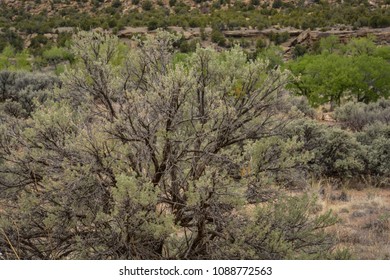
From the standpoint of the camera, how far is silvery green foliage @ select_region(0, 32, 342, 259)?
4250 millimetres

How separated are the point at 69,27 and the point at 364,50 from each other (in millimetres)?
32493

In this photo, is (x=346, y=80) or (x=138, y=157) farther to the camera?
(x=346, y=80)

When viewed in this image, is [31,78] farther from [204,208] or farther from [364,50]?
[364,50]

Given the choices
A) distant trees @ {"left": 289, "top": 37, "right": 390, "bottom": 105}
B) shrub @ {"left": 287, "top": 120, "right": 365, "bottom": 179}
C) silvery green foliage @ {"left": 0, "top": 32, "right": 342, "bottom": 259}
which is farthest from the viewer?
distant trees @ {"left": 289, "top": 37, "right": 390, "bottom": 105}

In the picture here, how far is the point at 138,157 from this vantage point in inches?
177

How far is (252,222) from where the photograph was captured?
4.62 metres

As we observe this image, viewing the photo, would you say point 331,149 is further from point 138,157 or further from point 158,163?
point 138,157

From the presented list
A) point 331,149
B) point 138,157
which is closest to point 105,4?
point 331,149

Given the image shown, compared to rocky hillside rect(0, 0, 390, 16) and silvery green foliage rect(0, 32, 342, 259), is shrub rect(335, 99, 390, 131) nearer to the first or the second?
silvery green foliage rect(0, 32, 342, 259)

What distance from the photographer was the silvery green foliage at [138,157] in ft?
13.9

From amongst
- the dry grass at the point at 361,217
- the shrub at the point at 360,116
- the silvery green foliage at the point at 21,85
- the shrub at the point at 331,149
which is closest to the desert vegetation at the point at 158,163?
the dry grass at the point at 361,217

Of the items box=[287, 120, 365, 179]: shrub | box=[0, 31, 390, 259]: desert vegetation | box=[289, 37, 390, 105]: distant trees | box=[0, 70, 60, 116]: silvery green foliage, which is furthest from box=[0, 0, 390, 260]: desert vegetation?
Result: box=[289, 37, 390, 105]: distant trees

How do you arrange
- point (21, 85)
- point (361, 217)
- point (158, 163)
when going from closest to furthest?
point (158, 163) < point (361, 217) < point (21, 85)
